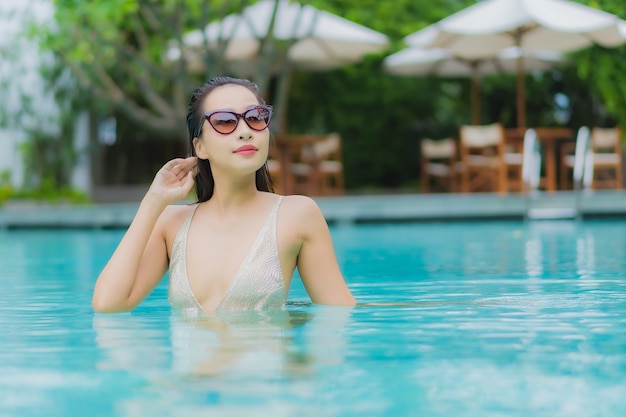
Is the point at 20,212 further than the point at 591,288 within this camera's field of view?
Yes

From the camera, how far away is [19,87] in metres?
18.2

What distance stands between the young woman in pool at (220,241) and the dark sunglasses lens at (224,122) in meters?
0.02

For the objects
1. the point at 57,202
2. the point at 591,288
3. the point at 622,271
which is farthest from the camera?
the point at 57,202

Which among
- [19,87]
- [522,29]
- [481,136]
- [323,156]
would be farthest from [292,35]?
[19,87]

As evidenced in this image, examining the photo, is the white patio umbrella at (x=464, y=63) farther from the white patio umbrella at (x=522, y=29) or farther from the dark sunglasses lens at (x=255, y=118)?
the dark sunglasses lens at (x=255, y=118)

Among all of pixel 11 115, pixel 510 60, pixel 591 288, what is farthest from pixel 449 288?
pixel 11 115

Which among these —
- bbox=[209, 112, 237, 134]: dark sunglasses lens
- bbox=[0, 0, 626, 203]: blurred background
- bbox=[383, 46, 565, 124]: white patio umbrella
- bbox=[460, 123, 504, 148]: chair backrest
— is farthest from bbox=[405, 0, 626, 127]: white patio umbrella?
bbox=[209, 112, 237, 134]: dark sunglasses lens

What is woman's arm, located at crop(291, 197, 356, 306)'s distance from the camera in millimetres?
3764

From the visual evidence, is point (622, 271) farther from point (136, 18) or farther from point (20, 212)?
point (136, 18)

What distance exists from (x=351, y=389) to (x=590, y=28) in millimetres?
11542

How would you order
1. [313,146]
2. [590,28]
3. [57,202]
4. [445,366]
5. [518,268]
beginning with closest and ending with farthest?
[445,366] < [518,268] < [590,28] < [313,146] < [57,202]

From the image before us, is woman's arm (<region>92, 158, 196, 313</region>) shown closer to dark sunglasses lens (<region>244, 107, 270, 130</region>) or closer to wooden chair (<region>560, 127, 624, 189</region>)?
dark sunglasses lens (<region>244, 107, 270, 130</region>)

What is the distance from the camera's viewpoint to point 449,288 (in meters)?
5.64

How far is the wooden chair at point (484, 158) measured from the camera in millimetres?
14566
